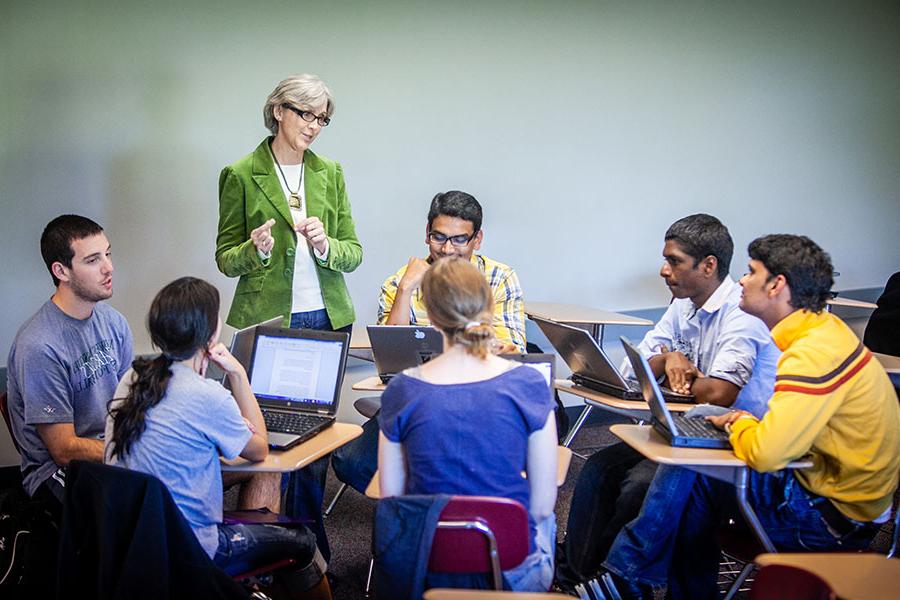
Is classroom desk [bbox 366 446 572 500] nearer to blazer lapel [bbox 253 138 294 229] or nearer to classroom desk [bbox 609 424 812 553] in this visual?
classroom desk [bbox 609 424 812 553]

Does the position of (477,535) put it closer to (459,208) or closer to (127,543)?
(127,543)

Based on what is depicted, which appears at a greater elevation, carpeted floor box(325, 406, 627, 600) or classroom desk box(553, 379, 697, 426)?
classroom desk box(553, 379, 697, 426)

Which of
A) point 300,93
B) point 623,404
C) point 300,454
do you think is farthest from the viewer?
point 300,93

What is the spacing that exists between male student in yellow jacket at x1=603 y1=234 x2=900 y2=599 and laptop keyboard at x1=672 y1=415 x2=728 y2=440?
33mm

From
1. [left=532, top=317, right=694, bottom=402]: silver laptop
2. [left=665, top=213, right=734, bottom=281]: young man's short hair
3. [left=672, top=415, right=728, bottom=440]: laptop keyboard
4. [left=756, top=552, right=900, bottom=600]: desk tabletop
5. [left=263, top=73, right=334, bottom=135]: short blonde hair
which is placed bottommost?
[left=756, top=552, right=900, bottom=600]: desk tabletop

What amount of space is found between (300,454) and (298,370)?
18.0 inches

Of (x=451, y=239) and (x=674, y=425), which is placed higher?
(x=451, y=239)

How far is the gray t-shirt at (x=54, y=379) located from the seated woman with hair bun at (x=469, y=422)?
1.10 m

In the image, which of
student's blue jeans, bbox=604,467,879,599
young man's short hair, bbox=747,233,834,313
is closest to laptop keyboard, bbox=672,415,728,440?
student's blue jeans, bbox=604,467,879,599

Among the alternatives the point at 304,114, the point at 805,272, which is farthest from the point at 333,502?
the point at 805,272

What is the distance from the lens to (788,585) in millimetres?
1643

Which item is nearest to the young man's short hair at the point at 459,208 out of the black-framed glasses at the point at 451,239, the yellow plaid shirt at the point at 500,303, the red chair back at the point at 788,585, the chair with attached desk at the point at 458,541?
the black-framed glasses at the point at 451,239

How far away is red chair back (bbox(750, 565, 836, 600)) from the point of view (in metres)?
1.59

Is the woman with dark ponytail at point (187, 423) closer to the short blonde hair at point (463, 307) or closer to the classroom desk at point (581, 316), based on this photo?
the short blonde hair at point (463, 307)
